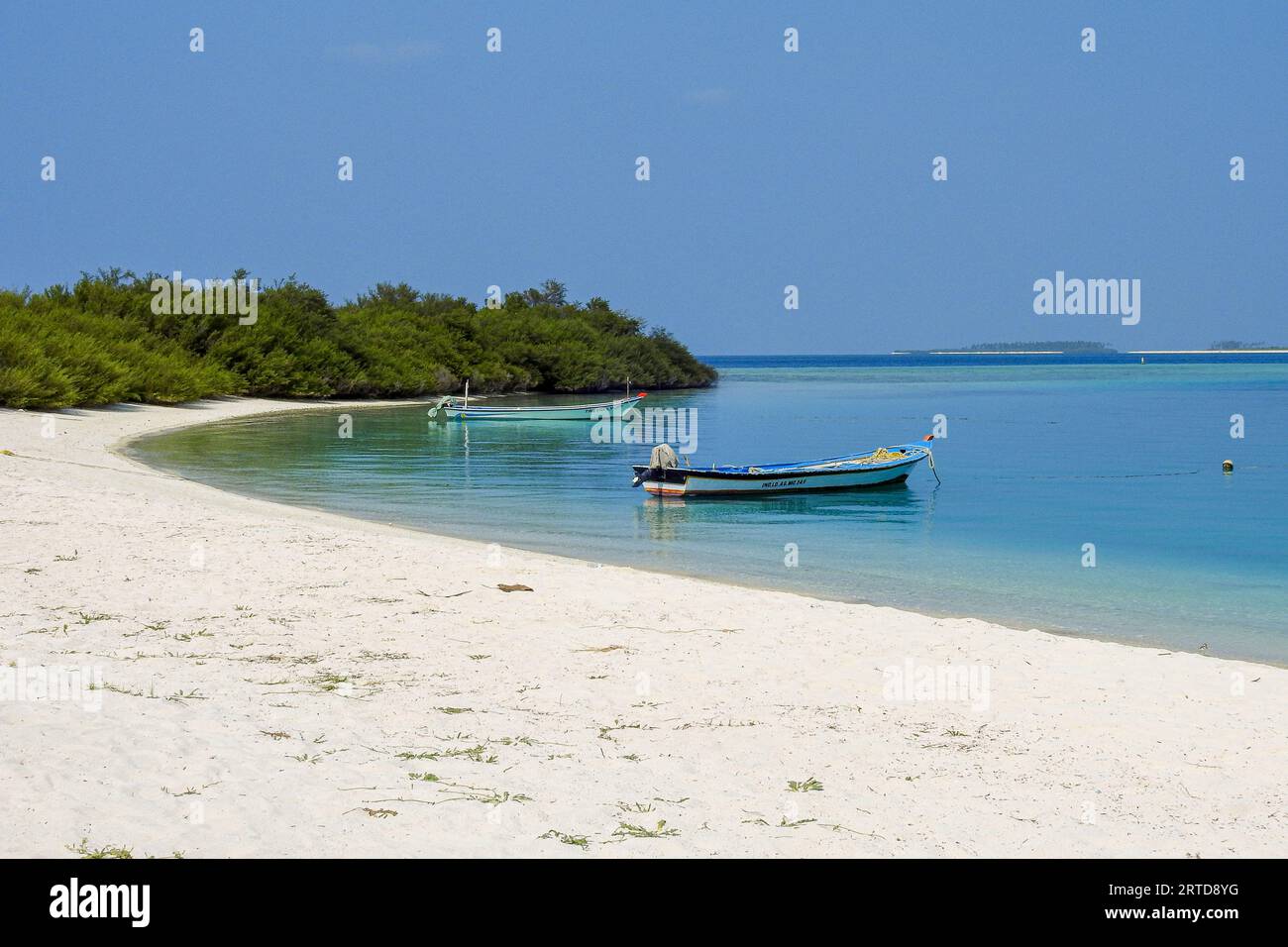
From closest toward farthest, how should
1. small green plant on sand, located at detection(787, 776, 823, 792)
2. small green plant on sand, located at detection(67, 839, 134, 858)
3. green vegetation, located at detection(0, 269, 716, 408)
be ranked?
small green plant on sand, located at detection(67, 839, 134, 858) → small green plant on sand, located at detection(787, 776, 823, 792) → green vegetation, located at detection(0, 269, 716, 408)

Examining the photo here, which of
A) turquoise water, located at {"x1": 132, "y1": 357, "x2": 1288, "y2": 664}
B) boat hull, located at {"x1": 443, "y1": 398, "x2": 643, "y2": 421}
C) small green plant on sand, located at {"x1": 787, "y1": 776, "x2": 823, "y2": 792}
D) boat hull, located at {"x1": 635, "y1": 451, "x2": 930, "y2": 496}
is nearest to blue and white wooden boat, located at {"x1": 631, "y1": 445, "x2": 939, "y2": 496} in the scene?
boat hull, located at {"x1": 635, "y1": 451, "x2": 930, "y2": 496}

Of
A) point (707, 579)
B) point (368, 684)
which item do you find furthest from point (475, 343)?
point (368, 684)

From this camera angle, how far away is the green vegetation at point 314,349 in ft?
142

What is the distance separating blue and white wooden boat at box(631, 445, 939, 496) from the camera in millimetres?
25906

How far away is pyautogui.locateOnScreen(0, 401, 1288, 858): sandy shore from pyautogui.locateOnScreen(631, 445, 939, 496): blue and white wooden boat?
12.1 meters

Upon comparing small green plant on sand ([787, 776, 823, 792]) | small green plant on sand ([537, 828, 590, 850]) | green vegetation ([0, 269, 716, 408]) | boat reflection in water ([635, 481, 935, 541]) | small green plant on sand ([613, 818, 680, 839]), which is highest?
green vegetation ([0, 269, 716, 408])

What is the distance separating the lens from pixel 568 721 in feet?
26.0

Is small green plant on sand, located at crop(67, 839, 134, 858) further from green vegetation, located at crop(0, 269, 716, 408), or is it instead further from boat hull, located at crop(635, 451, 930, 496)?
green vegetation, located at crop(0, 269, 716, 408)

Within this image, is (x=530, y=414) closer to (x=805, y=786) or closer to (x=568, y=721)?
(x=568, y=721)

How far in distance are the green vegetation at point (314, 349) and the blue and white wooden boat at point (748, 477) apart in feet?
75.2

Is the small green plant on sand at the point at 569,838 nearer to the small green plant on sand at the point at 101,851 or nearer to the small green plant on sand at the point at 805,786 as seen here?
the small green plant on sand at the point at 805,786

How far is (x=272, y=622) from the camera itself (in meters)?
10.5
